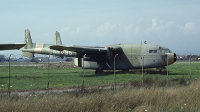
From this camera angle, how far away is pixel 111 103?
1340 cm

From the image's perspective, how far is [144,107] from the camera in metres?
13.0

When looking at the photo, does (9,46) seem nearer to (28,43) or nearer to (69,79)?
(69,79)

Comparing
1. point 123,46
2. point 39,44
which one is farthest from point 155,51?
point 39,44

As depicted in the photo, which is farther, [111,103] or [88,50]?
[88,50]

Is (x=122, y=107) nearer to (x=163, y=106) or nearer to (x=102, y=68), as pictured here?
(x=163, y=106)

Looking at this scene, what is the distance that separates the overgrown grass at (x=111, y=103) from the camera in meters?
12.3

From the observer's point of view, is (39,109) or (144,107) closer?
(39,109)

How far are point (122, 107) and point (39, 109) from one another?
327cm

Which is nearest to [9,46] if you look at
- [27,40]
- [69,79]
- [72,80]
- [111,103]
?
[69,79]

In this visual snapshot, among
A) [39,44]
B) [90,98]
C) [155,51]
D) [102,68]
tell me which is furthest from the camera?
[39,44]

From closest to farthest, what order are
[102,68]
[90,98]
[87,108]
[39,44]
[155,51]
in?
[87,108] < [90,98] < [155,51] < [102,68] < [39,44]

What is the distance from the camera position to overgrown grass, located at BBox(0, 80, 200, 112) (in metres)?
12.3

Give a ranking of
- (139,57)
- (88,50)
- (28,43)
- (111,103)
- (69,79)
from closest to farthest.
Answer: (111,103) → (69,79) → (139,57) → (88,50) → (28,43)

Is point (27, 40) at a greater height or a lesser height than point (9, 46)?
greater
